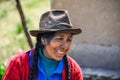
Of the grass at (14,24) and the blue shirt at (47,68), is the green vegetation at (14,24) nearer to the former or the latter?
the grass at (14,24)

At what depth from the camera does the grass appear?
866 cm

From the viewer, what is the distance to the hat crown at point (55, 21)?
417cm

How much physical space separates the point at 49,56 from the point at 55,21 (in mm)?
360

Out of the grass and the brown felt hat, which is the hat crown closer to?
the brown felt hat

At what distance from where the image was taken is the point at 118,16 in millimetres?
6781

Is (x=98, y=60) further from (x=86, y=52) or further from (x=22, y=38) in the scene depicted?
(x=22, y=38)

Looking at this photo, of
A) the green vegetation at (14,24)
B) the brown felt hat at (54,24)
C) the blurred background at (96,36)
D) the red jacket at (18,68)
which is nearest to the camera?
the brown felt hat at (54,24)

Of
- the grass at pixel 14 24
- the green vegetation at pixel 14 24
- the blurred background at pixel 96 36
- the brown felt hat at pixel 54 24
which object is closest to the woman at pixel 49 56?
the brown felt hat at pixel 54 24

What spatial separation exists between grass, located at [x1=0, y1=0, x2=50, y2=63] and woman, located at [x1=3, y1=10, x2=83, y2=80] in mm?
3348

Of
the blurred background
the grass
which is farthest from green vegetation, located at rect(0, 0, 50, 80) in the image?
the blurred background

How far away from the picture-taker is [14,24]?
33.9 ft

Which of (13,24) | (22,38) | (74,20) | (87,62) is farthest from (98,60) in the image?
(13,24)

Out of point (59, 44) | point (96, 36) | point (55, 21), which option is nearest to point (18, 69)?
point (59, 44)

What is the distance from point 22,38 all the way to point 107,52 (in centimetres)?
281
